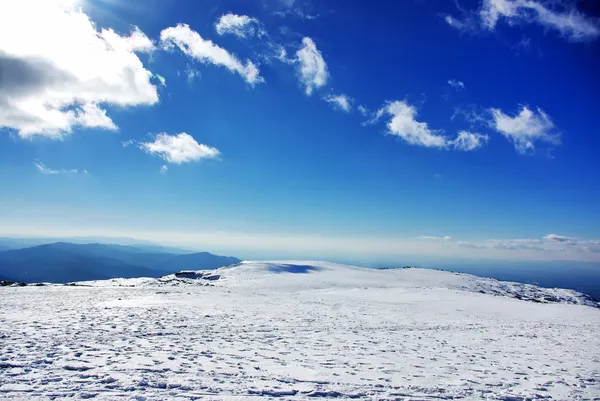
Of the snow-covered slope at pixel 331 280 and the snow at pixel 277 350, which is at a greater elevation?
the snow at pixel 277 350

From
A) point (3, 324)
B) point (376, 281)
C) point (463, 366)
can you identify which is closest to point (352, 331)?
point (463, 366)

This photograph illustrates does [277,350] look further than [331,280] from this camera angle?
No

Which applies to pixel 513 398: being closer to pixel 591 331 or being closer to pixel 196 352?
pixel 196 352

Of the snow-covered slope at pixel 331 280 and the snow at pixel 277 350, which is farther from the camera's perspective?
the snow-covered slope at pixel 331 280

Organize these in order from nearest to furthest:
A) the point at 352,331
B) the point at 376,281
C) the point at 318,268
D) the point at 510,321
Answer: the point at 352,331 → the point at 510,321 → the point at 376,281 → the point at 318,268

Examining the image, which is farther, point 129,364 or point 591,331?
point 591,331

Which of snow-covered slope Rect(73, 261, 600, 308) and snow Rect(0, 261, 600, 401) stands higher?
snow Rect(0, 261, 600, 401)

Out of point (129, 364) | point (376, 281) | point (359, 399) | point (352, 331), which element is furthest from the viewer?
point (376, 281)

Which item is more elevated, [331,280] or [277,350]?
[277,350]
